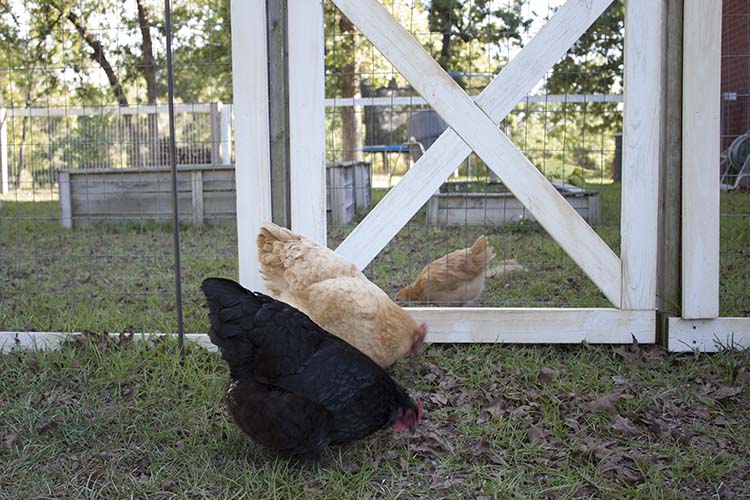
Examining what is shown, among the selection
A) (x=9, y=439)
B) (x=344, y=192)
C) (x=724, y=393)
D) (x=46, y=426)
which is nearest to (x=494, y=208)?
(x=344, y=192)

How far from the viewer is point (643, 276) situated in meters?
3.40

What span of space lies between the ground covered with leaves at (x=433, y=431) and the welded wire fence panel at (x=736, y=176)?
3.75 ft

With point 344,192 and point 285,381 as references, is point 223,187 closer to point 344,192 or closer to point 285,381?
point 344,192

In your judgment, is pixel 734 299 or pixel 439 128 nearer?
pixel 734 299

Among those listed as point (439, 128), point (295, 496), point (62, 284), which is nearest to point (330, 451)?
point (295, 496)

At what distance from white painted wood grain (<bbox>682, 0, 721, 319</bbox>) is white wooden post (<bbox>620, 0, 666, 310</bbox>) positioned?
13 cm

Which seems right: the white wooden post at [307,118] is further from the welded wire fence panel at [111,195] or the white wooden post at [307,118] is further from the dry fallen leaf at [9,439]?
the dry fallen leaf at [9,439]

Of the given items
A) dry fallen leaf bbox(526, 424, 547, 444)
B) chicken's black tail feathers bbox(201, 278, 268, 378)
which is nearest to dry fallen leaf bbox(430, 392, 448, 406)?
dry fallen leaf bbox(526, 424, 547, 444)

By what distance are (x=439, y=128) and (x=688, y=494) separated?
7.53m

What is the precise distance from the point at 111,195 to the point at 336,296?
596 cm

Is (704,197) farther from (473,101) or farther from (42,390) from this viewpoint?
(42,390)

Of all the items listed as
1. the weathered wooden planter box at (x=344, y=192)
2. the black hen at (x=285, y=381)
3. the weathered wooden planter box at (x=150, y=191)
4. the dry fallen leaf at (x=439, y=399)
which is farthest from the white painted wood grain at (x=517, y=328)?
the weathered wooden planter box at (x=150, y=191)

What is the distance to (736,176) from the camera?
490 centimetres

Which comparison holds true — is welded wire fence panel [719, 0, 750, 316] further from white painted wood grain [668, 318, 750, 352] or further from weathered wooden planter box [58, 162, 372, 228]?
weathered wooden planter box [58, 162, 372, 228]
